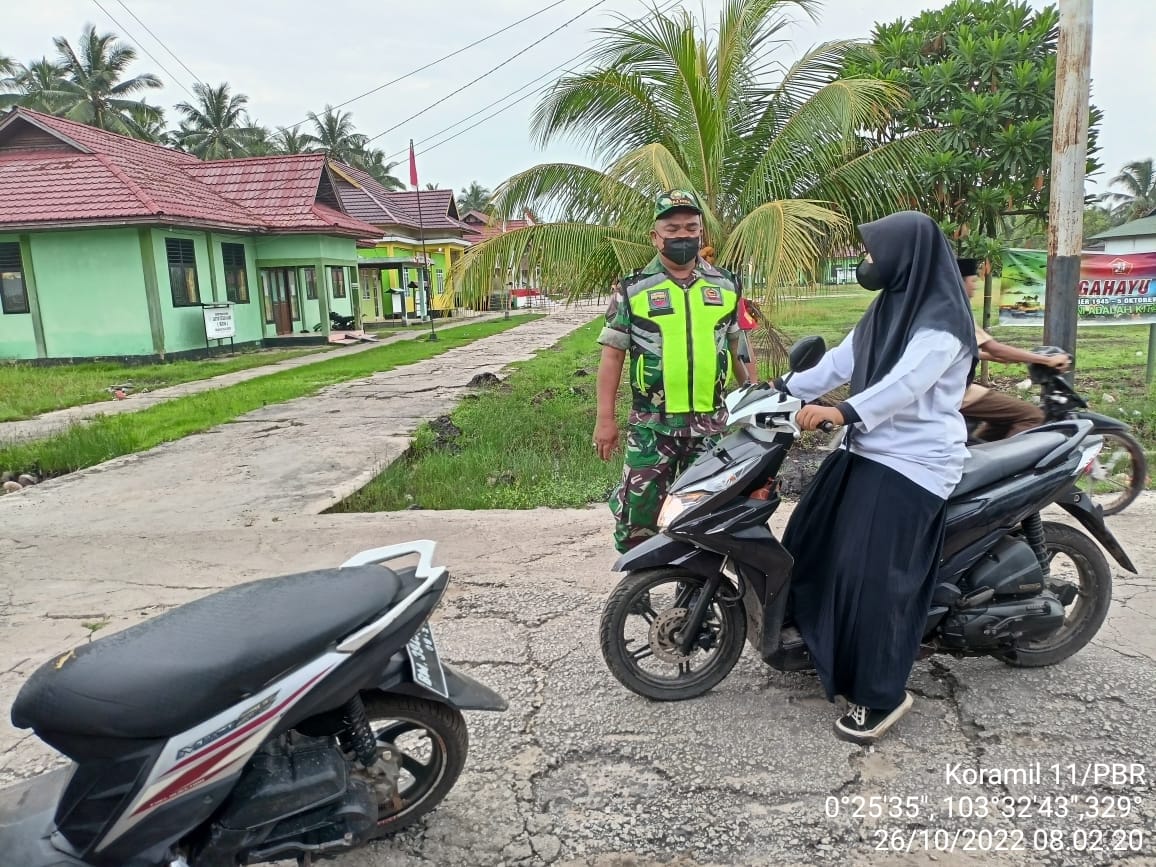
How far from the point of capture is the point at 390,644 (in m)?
2.04

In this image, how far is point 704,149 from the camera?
24.8ft

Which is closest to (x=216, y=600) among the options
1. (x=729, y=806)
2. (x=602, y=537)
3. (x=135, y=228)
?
(x=729, y=806)

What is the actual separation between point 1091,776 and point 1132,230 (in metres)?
24.3

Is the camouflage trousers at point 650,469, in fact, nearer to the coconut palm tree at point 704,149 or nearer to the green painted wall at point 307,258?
the coconut palm tree at point 704,149

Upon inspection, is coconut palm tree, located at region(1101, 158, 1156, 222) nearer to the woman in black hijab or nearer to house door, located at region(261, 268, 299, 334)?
house door, located at region(261, 268, 299, 334)

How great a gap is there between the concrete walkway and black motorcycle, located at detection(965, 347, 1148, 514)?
30.9 feet

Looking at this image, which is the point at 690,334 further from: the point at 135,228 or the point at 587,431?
the point at 135,228

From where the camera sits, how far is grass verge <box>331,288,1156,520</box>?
6.11 m

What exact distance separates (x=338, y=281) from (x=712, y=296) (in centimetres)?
2267

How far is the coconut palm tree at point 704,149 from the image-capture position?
7.38 m

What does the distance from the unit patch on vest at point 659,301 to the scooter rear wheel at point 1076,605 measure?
5.44 feet

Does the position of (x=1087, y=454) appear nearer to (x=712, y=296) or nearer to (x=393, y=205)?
(x=712, y=296)

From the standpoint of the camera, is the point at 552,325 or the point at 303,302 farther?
the point at 552,325

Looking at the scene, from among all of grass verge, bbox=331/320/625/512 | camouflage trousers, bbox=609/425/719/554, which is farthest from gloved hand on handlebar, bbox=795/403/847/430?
grass verge, bbox=331/320/625/512
